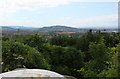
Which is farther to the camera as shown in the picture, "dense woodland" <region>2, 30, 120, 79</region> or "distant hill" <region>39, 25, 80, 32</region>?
"distant hill" <region>39, 25, 80, 32</region>

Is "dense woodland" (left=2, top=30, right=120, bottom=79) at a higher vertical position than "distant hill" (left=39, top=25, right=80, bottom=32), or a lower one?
lower

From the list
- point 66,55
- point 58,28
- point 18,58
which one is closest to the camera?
point 18,58

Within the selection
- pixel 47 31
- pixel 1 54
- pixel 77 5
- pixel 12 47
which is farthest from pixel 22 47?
pixel 77 5

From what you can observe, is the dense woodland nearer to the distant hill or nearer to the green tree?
the green tree

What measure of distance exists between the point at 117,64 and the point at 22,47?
1.70 meters

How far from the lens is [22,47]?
2.48 meters

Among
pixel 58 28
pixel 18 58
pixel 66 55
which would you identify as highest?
pixel 58 28

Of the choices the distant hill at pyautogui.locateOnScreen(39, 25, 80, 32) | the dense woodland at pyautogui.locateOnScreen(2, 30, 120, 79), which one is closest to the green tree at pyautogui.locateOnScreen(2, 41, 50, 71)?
the dense woodland at pyautogui.locateOnScreen(2, 30, 120, 79)

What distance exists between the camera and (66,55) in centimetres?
386

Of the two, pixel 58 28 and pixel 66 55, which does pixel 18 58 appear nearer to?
pixel 58 28

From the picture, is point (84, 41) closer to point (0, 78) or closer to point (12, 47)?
point (12, 47)

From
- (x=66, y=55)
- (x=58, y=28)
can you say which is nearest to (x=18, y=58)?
(x=58, y=28)

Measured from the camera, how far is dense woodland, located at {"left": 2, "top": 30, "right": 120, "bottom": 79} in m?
2.31

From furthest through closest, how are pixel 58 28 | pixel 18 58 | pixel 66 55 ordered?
pixel 66 55, pixel 58 28, pixel 18 58
